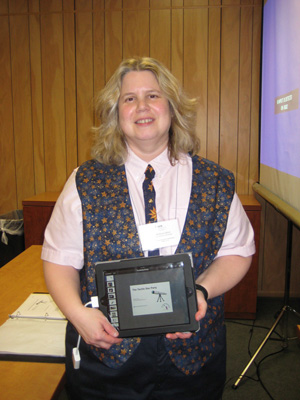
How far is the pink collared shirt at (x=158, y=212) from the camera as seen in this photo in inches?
46.9

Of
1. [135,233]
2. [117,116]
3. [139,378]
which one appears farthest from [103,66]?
[139,378]

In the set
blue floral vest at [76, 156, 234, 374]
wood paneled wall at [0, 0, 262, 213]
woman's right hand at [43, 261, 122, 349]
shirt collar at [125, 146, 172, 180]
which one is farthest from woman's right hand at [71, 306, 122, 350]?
wood paneled wall at [0, 0, 262, 213]

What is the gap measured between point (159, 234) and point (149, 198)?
153mm

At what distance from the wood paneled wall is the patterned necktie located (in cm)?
228

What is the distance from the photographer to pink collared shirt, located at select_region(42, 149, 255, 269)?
1.19 meters

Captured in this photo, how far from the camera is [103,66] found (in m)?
3.48

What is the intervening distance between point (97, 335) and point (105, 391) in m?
0.29

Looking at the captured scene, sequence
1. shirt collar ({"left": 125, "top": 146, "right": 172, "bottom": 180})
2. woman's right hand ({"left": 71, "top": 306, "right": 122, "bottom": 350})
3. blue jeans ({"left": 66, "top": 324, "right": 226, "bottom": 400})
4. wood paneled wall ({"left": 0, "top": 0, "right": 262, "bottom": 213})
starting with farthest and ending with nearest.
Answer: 1. wood paneled wall ({"left": 0, "top": 0, "right": 262, "bottom": 213})
2. shirt collar ({"left": 125, "top": 146, "right": 172, "bottom": 180})
3. blue jeans ({"left": 66, "top": 324, "right": 226, "bottom": 400})
4. woman's right hand ({"left": 71, "top": 306, "right": 122, "bottom": 350})

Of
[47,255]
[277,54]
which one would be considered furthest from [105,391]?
[277,54]

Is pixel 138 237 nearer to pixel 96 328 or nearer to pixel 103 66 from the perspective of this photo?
pixel 96 328

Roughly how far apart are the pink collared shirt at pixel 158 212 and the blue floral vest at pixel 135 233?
1.3 inches

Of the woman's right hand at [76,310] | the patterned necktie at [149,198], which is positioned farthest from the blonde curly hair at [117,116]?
the woman's right hand at [76,310]

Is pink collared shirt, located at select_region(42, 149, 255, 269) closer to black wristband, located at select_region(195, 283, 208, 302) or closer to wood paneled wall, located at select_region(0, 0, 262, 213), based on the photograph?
black wristband, located at select_region(195, 283, 208, 302)

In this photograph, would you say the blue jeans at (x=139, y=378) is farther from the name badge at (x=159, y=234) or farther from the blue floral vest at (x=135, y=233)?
the name badge at (x=159, y=234)
